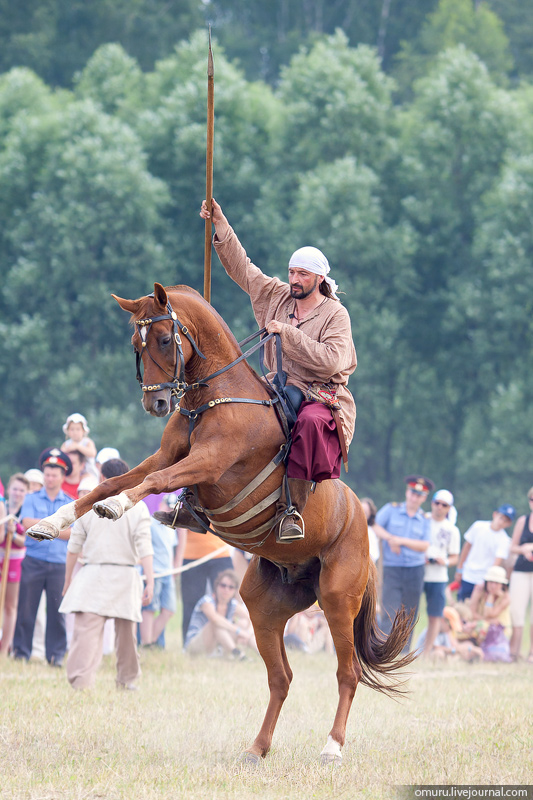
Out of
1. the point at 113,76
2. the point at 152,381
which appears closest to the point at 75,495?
the point at 152,381

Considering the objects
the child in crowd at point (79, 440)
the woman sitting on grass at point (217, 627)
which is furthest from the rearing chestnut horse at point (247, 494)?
the woman sitting on grass at point (217, 627)

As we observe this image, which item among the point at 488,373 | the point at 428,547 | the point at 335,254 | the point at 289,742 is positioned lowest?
the point at 289,742

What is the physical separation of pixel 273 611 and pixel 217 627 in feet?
→ 19.7

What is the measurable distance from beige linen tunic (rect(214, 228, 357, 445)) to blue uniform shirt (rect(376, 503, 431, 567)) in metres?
6.83

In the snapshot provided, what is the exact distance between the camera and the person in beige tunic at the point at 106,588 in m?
10.2

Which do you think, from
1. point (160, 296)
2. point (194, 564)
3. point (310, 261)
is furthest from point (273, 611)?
point (194, 564)

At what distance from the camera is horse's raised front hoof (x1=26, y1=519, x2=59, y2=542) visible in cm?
622

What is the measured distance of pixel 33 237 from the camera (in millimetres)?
28922

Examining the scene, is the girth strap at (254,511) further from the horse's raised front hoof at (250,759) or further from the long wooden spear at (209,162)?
the horse's raised front hoof at (250,759)

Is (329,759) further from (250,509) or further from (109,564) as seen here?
(109,564)

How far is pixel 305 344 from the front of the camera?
23.3ft

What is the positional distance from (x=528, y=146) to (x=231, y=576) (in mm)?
20152

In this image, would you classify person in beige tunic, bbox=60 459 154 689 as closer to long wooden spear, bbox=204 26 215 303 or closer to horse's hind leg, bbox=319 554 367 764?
horse's hind leg, bbox=319 554 367 764

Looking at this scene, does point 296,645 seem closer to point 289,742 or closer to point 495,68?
point 289,742
